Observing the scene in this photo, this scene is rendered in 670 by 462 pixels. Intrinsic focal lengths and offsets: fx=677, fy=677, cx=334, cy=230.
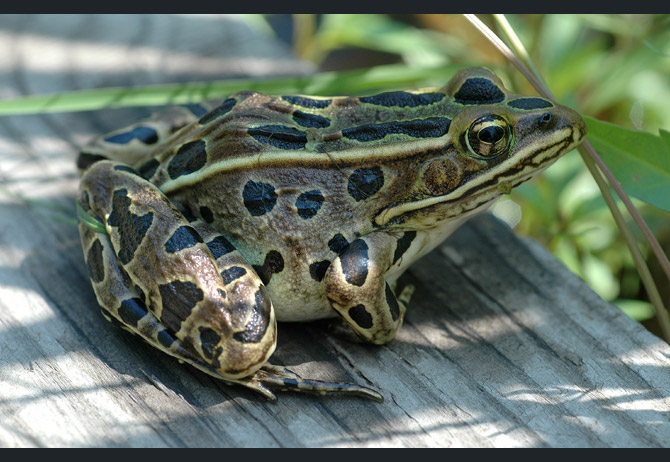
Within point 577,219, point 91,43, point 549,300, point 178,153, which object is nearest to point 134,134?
point 178,153

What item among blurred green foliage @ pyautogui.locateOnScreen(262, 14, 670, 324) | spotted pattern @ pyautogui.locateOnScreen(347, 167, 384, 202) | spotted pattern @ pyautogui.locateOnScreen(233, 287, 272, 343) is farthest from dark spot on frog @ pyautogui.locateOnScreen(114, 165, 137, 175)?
blurred green foliage @ pyautogui.locateOnScreen(262, 14, 670, 324)

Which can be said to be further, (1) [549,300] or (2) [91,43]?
(2) [91,43]

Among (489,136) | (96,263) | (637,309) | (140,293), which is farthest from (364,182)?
(637,309)

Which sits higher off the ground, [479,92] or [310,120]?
[479,92]

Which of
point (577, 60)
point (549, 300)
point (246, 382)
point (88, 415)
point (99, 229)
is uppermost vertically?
point (577, 60)

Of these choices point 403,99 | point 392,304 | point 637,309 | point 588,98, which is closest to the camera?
point 392,304

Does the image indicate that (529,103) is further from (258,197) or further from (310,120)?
(258,197)

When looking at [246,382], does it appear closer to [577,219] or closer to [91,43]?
[577,219]
